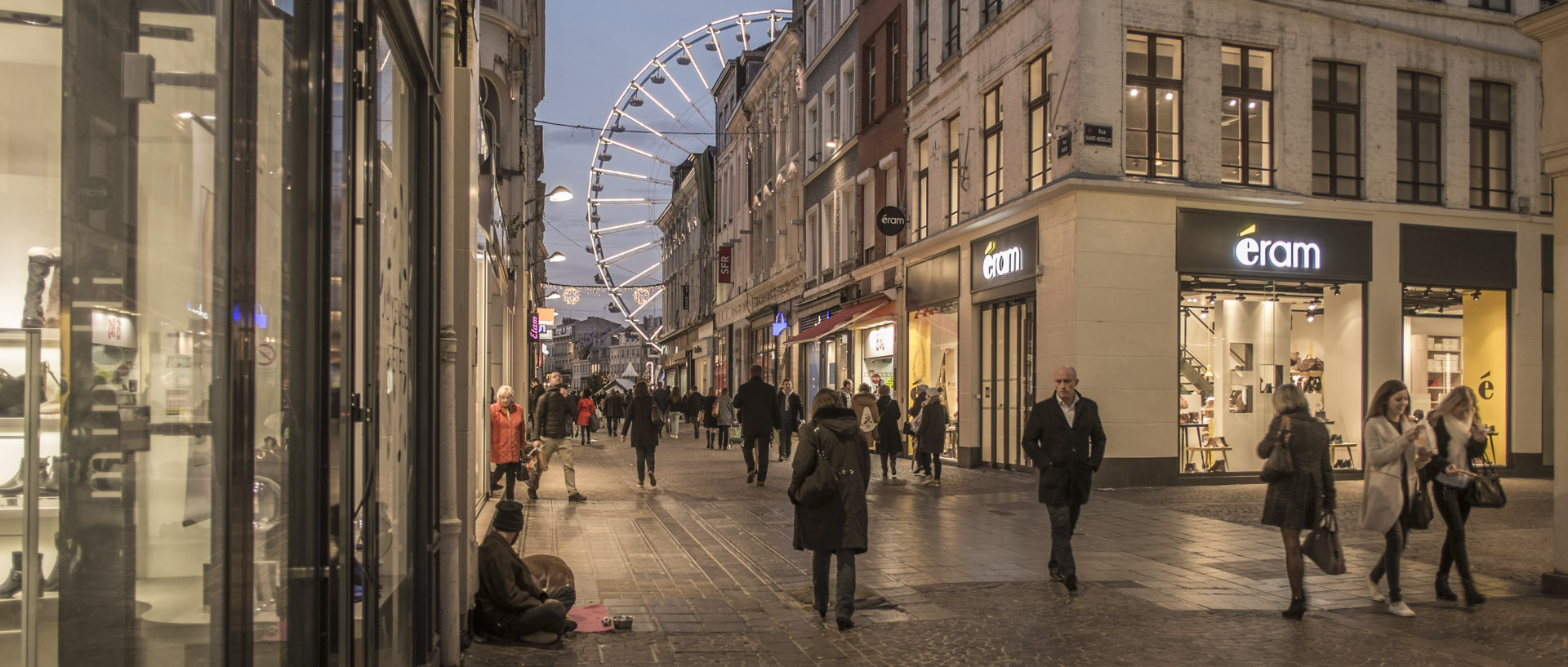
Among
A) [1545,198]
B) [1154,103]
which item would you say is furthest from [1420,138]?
[1154,103]

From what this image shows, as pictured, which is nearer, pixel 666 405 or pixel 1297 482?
pixel 1297 482

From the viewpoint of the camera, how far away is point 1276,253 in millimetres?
19969

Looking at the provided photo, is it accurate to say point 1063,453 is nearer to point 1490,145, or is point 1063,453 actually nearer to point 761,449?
point 761,449

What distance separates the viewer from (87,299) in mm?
1737

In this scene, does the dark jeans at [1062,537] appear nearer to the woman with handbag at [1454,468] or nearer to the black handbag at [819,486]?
the black handbag at [819,486]

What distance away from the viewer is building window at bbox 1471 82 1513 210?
21719 millimetres

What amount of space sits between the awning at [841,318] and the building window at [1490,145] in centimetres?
1209

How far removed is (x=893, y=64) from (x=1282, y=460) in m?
22.3

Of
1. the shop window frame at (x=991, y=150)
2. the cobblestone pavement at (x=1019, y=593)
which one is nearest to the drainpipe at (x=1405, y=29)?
the shop window frame at (x=991, y=150)

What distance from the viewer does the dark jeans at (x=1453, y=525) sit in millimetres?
8828

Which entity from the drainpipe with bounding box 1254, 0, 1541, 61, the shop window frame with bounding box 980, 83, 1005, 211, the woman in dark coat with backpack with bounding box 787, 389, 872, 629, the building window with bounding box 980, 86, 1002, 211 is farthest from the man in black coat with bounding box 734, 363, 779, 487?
the woman in dark coat with backpack with bounding box 787, 389, 872, 629

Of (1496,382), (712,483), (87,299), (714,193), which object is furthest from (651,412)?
(714,193)

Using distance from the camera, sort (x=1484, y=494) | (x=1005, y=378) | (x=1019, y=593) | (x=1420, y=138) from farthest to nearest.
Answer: (x=1005, y=378) → (x=1420, y=138) → (x=1019, y=593) → (x=1484, y=494)

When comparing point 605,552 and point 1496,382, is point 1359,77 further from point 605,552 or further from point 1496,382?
point 605,552
